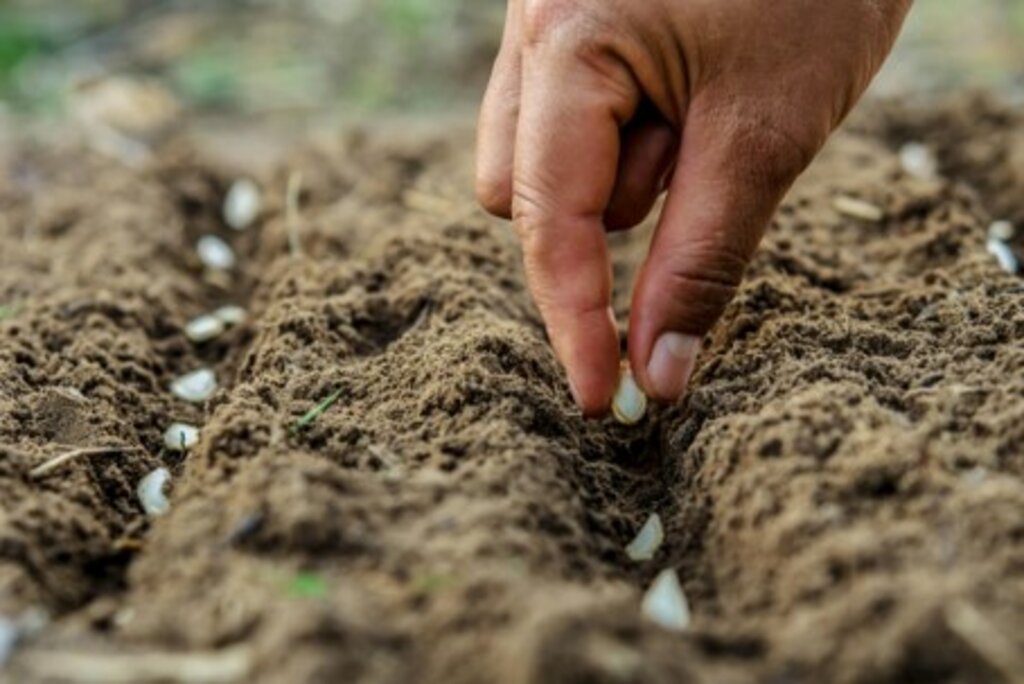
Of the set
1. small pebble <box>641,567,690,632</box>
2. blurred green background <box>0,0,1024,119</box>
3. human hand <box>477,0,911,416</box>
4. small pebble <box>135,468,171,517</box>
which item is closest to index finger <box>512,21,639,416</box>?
human hand <box>477,0,911,416</box>

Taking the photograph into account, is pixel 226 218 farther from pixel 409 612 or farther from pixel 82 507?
pixel 409 612

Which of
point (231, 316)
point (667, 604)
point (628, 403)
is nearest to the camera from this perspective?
point (667, 604)

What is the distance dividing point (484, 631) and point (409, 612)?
0.32 ft

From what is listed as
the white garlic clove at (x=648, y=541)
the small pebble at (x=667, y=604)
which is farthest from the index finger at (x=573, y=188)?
the small pebble at (x=667, y=604)

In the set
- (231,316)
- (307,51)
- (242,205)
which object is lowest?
(307,51)

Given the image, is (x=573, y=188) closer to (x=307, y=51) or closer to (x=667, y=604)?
(x=667, y=604)

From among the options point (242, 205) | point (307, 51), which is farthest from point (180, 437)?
point (307, 51)

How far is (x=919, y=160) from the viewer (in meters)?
3.14

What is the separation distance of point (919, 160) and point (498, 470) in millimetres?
1802

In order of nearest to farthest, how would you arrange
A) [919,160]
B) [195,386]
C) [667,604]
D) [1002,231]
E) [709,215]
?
[667,604] < [709,215] < [195,386] < [1002,231] < [919,160]

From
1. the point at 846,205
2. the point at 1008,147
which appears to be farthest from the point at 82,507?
the point at 1008,147

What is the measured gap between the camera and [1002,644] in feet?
4.43

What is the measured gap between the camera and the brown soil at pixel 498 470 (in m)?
1.42

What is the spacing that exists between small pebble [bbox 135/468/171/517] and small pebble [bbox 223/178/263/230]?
1198 mm
